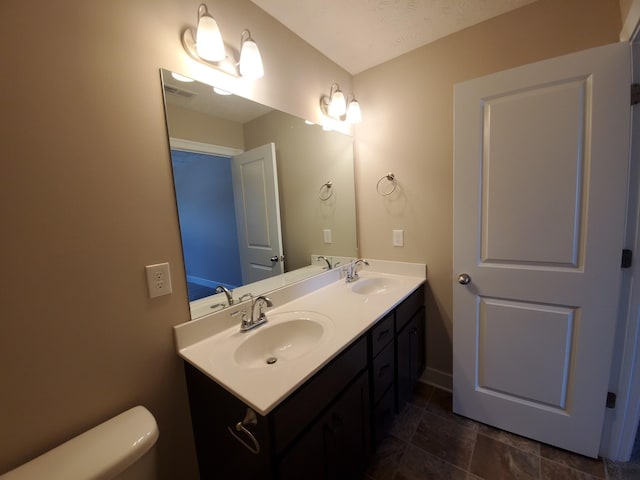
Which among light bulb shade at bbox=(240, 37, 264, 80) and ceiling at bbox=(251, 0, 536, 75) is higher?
ceiling at bbox=(251, 0, 536, 75)

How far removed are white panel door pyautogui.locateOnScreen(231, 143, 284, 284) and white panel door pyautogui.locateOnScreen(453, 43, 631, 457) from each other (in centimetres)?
107

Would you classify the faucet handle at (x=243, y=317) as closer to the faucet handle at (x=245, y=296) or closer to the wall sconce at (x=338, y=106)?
the faucet handle at (x=245, y=296)

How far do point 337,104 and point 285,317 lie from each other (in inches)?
56.8

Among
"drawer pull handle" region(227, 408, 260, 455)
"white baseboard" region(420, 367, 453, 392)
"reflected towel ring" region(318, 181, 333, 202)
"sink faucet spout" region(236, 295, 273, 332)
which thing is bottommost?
"white baseboard" region(420, 367, 453, 392)

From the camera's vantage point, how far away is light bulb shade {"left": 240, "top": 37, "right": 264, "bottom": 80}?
3.76ft

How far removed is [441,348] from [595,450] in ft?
2.67

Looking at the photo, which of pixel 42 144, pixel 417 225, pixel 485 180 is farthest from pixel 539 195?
pixel 42 144

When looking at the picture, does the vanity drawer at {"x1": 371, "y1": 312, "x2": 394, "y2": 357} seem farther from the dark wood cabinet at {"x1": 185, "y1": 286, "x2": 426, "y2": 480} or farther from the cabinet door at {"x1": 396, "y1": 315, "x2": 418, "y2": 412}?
the cabinet door at {"x1": 396, "y1": 315, "x2": 418, "y2": 412}

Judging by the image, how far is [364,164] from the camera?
2.02m

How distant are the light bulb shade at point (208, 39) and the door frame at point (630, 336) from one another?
1.64m

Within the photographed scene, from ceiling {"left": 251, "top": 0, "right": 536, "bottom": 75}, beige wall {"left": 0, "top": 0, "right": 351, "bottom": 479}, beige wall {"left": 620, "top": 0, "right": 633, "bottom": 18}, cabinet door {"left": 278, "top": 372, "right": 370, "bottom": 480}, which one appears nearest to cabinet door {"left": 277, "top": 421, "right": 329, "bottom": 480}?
cabinet door {"left": 278, "top": 372, "right": 370, "bottom": 480}

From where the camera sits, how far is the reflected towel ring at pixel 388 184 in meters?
1.88

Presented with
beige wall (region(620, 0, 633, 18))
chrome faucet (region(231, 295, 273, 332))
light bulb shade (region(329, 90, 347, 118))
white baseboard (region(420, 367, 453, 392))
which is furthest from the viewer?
white baseboard (region(420, 367, 453, 392))

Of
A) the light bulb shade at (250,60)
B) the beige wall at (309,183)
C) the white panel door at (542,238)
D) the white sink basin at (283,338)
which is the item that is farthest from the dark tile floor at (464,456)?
the light bulb shade at (250,60)
